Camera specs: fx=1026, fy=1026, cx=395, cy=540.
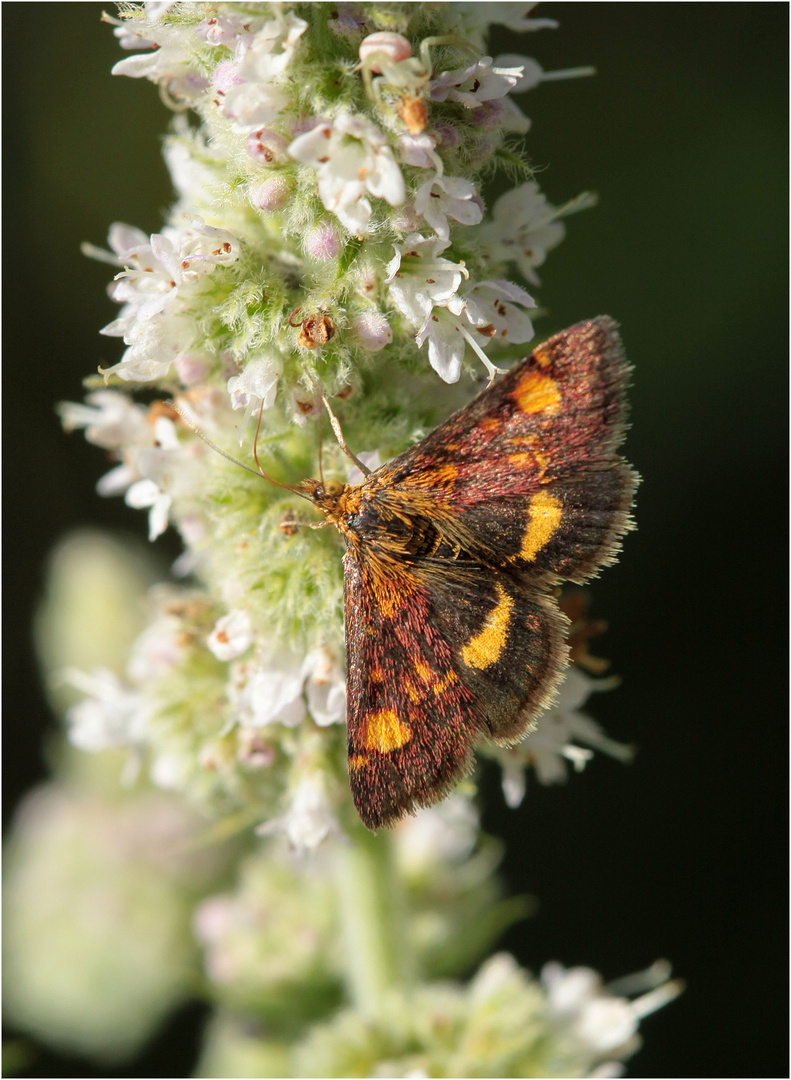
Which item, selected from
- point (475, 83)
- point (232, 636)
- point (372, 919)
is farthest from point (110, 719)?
point (475, 83)

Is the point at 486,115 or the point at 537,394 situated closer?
the point at 486,115

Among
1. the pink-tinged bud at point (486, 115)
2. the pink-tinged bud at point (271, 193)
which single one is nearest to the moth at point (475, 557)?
the pink-tinged bud at point (486, 115)

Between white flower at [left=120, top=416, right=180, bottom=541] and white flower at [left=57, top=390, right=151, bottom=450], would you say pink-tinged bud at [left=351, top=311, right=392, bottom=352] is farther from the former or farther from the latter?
white flower at [left=57, top=390, right=151, bottom=450]

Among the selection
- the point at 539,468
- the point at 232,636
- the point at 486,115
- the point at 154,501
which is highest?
the point at 486,115

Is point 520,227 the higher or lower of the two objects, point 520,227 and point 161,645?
the higher

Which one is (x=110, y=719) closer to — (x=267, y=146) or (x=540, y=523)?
(x=540, y=523)

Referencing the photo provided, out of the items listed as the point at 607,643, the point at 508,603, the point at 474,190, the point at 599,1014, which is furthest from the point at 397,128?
the point at 607,643

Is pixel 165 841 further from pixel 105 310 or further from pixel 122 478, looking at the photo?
pixel 105 310

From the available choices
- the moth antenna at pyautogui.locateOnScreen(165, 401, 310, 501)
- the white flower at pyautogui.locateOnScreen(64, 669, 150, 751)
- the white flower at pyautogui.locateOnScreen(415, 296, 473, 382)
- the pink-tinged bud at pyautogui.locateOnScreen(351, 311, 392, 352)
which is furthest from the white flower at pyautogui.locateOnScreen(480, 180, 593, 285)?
the white flower at pyautogui.locateOnScreen(64, 669, 150, 751)
